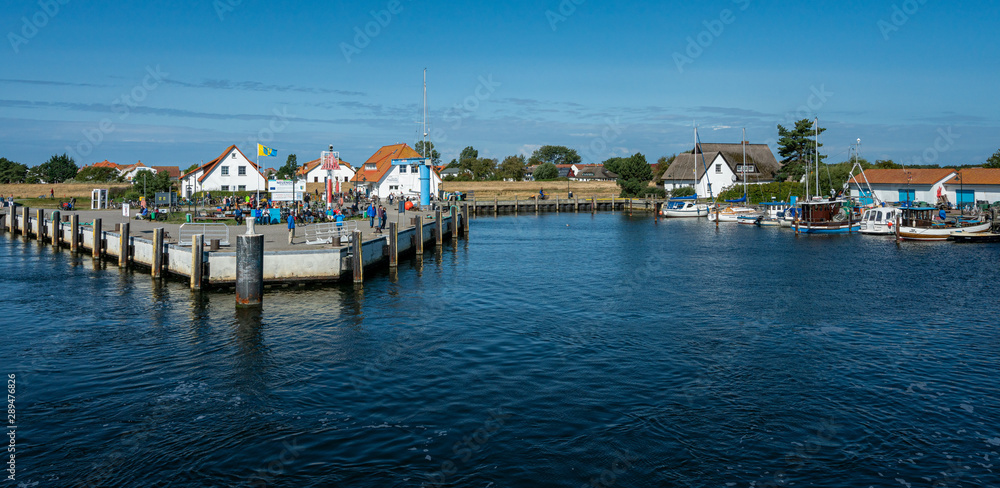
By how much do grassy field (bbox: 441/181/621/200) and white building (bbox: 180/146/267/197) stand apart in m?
32.2

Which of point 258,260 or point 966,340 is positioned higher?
point 258,260

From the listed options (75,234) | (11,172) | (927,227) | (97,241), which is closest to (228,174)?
(11,172)

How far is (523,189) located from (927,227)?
75.9m

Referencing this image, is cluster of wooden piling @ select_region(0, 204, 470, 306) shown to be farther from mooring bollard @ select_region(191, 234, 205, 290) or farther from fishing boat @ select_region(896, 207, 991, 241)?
fishing boat @ select_region(896, 207, 991, 241)

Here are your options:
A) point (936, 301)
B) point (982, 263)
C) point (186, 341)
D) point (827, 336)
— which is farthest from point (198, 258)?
point (982, 263)

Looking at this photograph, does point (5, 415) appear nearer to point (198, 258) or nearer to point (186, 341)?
Answer: point (186, 341)

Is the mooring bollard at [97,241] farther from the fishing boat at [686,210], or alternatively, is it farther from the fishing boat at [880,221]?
the fishing boat at [686,210]

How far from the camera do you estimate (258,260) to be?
2345cm

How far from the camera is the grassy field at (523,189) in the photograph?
11825 centimetres

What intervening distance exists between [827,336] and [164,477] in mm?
17949

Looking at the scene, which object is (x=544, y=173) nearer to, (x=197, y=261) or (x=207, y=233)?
(x=207, y=233)

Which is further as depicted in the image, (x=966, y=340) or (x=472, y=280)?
(x=472, y=280)

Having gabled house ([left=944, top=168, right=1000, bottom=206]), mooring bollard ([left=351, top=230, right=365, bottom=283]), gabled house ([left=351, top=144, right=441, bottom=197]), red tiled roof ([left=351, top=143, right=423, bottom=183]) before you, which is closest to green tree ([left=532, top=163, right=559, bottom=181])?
red tiled roof ([left=351, top=143, right=423, bottom=183])

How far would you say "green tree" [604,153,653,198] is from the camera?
110 meters
